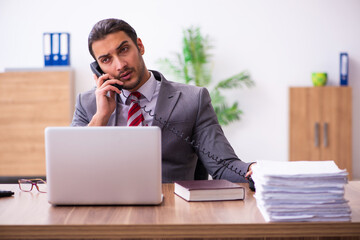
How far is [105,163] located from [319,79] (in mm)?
4433

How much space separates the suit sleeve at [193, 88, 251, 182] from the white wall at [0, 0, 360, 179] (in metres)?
3.29

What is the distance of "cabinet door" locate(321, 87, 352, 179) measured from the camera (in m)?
5.26

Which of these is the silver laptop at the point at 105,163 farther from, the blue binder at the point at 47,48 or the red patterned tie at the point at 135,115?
the blue binder at the point at 47,48

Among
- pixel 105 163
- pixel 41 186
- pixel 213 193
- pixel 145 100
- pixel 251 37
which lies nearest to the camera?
pixel 105 163

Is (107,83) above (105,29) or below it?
below

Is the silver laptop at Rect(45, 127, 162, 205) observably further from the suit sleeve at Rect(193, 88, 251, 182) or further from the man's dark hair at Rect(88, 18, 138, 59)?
the man's dark hair at Rect(88, 18, 138, 59)

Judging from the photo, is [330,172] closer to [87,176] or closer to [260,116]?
[87,176]

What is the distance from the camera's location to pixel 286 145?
18.3 feet

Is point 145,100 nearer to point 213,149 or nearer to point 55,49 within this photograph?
point 213,149

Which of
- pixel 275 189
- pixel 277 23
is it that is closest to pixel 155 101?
pixel 275 189

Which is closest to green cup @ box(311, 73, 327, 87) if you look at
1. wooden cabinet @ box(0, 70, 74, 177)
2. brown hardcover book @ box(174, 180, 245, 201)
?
wooden cabinet @ box(0, 70, 74, 177)

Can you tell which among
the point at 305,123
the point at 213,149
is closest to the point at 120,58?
the point at 213,149

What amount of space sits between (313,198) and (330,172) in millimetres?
86

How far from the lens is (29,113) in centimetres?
531
